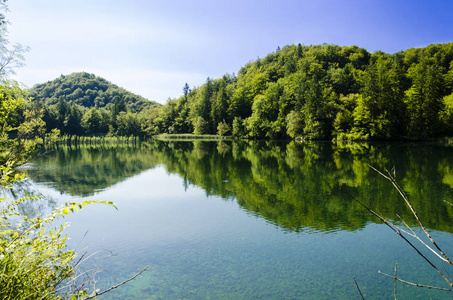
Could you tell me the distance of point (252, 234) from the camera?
29.7ft

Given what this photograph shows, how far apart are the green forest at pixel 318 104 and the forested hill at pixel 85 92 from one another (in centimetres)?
1491

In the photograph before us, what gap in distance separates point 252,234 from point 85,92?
16957 cm

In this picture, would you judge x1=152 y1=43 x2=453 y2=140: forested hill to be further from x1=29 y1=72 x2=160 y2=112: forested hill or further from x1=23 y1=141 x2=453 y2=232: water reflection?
x1=29 y1=72 x2=160 y2=112: forested hill

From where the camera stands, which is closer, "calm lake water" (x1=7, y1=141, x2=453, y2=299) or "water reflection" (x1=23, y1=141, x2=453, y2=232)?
"calm lake water" (x1=7, y1=141, x2=453, y2=299)

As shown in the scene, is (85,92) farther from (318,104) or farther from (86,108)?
(318,104)

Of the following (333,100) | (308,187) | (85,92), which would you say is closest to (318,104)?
(333,100)

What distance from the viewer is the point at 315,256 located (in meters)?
7.45

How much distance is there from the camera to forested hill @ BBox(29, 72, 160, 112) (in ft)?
466

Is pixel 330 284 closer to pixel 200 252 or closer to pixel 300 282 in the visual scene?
pixel 300 282

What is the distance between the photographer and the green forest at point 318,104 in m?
55.6

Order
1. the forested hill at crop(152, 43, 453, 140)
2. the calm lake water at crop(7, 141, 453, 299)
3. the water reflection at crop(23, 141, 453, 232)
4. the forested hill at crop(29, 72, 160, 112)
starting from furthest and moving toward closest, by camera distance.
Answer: the forested hill at crop(29, 72, 160, 112) → the forested hill at crop(152, 43, 453, 140) → the water reflection at crop(23, 141, 453, 232) → the calm lake water at crop(7, 141, 453, 299)

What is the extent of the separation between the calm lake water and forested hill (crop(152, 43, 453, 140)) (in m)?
43.4

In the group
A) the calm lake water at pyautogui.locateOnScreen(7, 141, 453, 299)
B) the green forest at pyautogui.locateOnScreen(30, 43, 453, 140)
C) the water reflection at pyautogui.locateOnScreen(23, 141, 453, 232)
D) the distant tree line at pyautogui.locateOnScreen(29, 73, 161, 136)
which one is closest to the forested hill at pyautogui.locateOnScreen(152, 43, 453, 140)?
the green forest at pyautogui.locateOnScreen(30, 43, 453, 140)

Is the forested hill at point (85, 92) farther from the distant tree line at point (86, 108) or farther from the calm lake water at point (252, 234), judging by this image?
the calm lake water at point (252, 234)
